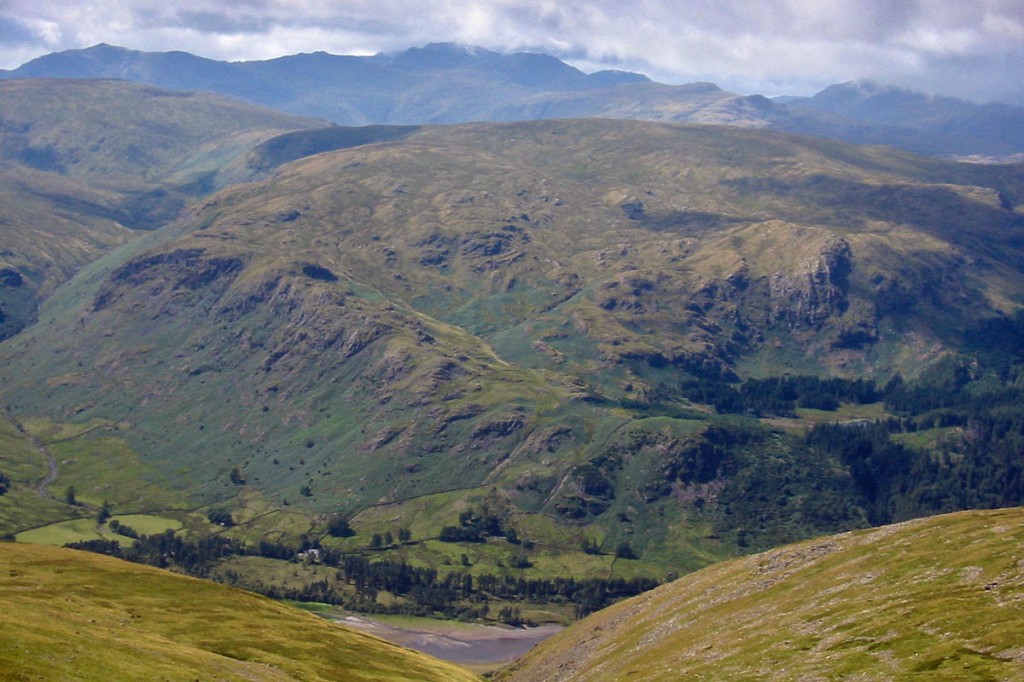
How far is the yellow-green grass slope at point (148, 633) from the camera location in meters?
121

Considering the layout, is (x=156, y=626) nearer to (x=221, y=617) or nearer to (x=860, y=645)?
(x=221, y=617)

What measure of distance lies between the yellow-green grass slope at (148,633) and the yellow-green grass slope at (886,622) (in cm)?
5131

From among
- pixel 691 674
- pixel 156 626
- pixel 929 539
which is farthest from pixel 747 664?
pixel 156 626

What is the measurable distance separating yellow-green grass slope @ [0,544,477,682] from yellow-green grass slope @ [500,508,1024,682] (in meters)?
51.3

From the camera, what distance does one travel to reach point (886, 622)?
484 feet

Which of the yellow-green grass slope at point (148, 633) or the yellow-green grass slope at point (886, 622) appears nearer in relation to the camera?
the yellow-green grass slope at point (148, 633)

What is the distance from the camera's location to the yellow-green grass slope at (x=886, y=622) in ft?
413

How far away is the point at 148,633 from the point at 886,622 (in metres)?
108

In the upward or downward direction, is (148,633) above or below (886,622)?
below

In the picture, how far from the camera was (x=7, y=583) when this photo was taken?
165 meters

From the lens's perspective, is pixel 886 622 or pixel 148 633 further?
pixel 148 633

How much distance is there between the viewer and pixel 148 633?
155 meters

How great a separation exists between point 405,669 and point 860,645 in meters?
83.9

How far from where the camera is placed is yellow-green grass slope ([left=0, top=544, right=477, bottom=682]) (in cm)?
12100
